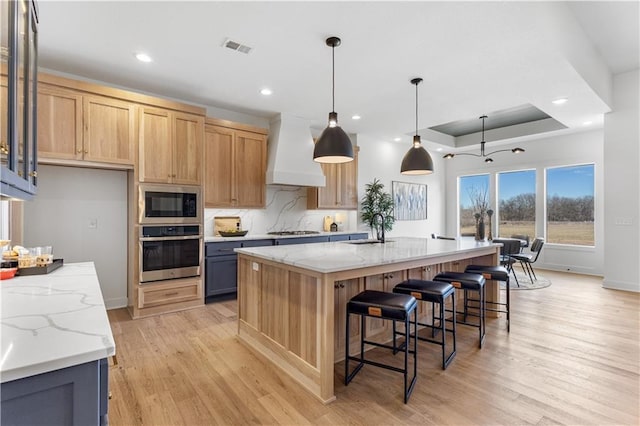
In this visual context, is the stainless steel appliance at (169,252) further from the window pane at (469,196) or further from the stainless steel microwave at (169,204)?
the window pane at (469,196)

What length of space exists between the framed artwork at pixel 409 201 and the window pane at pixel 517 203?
5.77 ft

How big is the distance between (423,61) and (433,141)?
159 inches

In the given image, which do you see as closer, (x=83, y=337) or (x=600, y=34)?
(x=83, y=337)

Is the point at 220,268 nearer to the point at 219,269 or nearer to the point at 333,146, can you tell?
the point at 219,269

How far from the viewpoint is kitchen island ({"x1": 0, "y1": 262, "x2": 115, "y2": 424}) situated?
0.79 metres

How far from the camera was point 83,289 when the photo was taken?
1586 mm

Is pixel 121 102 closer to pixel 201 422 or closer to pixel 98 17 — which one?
pixel 98 17

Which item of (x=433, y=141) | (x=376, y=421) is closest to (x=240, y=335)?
(x=376, y=421)

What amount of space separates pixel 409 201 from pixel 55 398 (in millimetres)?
7384

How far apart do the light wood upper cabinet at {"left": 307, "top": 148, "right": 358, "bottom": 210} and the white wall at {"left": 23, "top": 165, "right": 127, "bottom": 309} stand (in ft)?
9.71

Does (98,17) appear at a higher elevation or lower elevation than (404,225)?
higher

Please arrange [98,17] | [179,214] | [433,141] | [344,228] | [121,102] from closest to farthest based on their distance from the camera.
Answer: [98,17] → [121,102] → [179,214] → [344,228] → [433,141]

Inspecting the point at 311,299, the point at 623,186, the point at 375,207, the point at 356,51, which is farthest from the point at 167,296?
the point at 623,186

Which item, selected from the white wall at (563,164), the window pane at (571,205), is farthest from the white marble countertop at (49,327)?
the window pane at (571,205)
